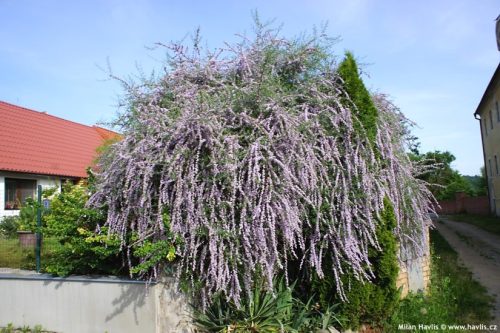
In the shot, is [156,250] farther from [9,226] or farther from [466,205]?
[466,205]

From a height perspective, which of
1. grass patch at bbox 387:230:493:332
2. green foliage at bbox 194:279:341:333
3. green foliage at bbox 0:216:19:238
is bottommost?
grass patch at bbox 387:230:493:332

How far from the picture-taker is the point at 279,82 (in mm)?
5695

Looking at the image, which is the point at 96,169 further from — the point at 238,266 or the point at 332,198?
the point at 332,198

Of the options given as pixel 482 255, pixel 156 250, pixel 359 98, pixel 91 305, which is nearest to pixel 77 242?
pixel 91 305

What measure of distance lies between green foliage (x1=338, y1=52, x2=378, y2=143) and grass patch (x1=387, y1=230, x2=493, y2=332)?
7.47 feet

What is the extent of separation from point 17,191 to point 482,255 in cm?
1549

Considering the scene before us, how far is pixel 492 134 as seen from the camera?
2434cm

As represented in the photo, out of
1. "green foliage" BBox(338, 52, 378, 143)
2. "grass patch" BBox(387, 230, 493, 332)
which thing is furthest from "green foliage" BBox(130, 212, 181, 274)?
"grass patch" BBox(387, 230, 493, 332)

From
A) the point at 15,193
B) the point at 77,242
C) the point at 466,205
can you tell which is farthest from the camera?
the point at 466,205

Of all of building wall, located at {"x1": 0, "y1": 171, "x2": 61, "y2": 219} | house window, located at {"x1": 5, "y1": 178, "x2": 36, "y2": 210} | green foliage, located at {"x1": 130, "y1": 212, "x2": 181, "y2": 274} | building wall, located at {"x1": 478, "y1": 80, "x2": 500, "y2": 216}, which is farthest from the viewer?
building wall, located at {"x1": 478, "y1": 80, "x2": 500, "y2": 216}

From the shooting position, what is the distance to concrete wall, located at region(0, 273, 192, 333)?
15.6ft

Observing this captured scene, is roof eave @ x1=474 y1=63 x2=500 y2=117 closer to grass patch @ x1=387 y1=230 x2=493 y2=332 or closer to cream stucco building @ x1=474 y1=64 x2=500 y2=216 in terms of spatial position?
cream stucco building @ x1=474 y1=64 x2=500 y2=216

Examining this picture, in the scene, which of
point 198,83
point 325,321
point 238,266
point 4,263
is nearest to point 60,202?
point 4,263

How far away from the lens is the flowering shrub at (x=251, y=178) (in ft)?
14.9
